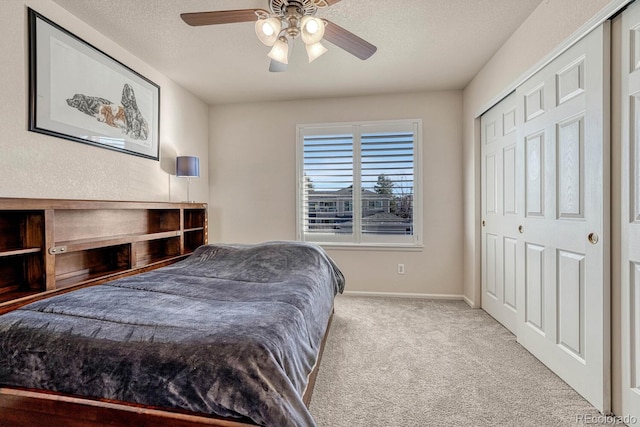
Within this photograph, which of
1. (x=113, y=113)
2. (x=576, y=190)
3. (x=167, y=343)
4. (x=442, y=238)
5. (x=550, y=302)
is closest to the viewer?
(x=167, y=343)

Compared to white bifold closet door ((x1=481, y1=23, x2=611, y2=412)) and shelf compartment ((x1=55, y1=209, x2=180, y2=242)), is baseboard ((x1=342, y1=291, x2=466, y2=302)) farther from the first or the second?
shelf compartment ((x1=55, y1=209, x2=180, y2=242))

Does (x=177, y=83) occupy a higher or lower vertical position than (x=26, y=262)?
higher

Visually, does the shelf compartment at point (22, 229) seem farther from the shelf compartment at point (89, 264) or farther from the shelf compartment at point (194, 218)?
the shelf compartment at point (194, 218)

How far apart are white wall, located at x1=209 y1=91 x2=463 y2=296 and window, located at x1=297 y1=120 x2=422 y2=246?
124mm

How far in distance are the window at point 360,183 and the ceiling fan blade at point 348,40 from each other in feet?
6.24

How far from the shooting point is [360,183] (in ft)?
12.5

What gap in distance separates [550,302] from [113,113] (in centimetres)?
372

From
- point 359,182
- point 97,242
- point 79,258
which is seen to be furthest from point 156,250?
point 359,182

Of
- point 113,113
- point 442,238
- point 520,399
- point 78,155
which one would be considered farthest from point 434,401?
point 113,113

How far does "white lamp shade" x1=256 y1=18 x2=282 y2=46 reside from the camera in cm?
159

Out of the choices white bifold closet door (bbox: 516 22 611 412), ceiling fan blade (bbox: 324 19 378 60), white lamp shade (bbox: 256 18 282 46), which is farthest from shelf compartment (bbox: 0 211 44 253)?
white bifold closet door (bbox: 516 22 611 412)

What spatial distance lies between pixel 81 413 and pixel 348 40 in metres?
2.21

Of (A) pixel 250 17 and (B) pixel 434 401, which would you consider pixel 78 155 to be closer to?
(A) pixel 250 17

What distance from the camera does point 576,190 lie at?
1.79m
